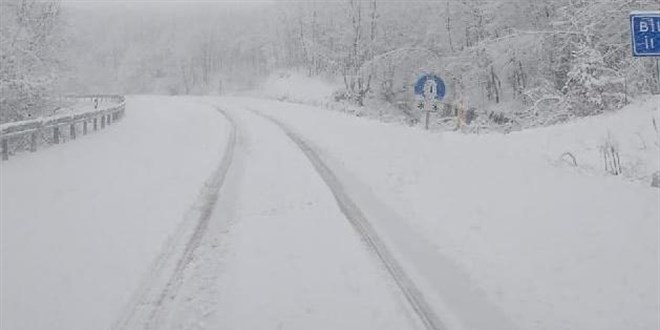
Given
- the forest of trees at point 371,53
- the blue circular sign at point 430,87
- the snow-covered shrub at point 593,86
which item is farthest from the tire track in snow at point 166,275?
the forest of trees at point 371,53

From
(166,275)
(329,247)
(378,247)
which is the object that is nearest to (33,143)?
(166,275)

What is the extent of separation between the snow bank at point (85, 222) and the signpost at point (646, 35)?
18.8 feet

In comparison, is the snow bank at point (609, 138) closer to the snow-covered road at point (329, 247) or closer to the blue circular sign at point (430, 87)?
the blue circular sign at point (430, 87)

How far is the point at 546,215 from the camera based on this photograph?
30.0 ft

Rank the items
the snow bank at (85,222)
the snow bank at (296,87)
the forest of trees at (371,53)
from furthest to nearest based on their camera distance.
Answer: the snow bank at (296,87)
the forest of trees at (371,53)
the snow bank at (85,222)

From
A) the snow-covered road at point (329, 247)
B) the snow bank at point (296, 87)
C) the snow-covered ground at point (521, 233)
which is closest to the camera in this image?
the snow-covered road at point (329, 247)

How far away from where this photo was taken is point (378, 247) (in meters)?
8.17

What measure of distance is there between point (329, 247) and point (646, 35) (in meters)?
4.33

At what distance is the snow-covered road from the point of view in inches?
239

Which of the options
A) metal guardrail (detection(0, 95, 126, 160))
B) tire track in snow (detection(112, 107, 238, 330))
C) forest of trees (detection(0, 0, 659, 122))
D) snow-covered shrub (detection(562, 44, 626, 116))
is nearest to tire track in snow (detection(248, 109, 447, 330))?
tire track in snow (detection(112, 107, 238, 330))

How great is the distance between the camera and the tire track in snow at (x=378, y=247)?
5965mm

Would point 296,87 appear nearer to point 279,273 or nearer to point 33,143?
point 33,143

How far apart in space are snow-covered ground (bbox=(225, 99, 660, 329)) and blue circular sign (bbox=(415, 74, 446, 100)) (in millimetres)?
4300

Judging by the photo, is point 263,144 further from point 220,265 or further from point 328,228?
point 220,265
